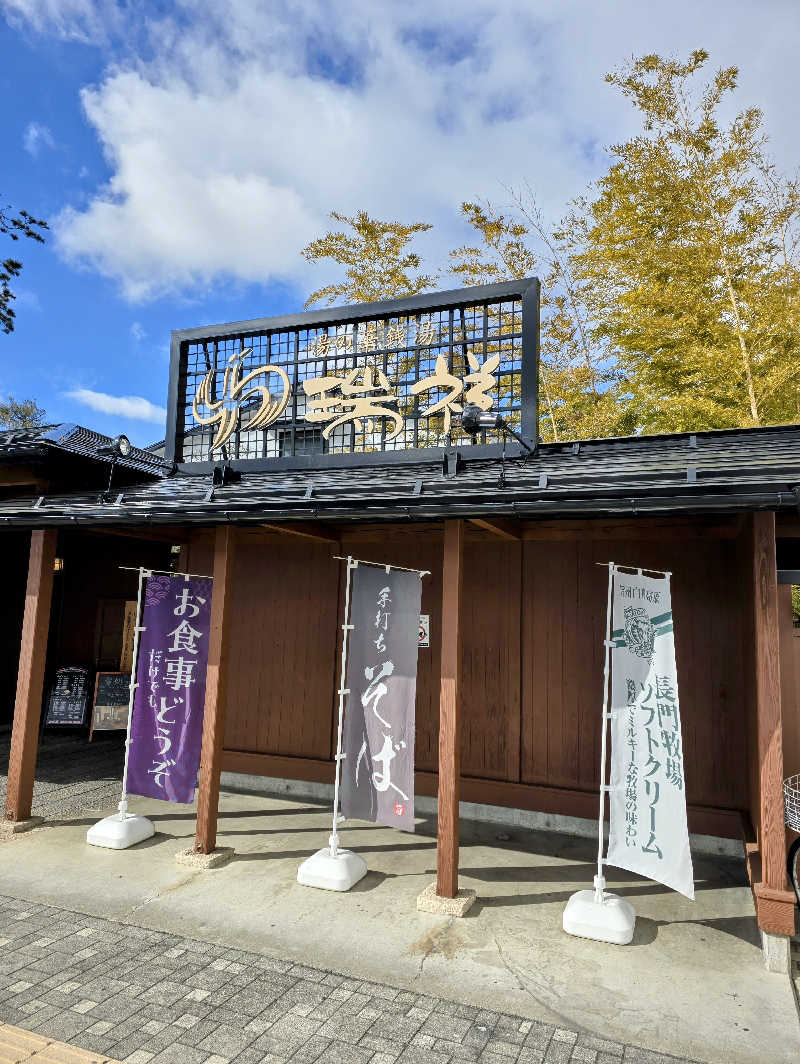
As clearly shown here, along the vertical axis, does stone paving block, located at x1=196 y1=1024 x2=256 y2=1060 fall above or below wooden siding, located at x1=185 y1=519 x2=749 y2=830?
below

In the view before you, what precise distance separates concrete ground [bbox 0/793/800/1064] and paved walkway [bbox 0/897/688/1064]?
106mm

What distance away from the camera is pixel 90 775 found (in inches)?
367

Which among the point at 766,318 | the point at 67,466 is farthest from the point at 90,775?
the point at 766,318

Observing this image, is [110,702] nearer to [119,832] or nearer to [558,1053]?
[119,832]

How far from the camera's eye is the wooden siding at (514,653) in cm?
676

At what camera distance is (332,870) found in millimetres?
5801

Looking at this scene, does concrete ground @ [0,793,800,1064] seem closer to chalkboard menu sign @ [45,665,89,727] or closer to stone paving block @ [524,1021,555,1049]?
stone paving block @ [524,1021,555,1049]

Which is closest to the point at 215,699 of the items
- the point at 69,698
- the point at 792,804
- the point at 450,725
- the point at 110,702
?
the point at 450,725

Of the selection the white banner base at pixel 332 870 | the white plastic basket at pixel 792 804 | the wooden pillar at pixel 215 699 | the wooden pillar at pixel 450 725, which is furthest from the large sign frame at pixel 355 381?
the white banner base at pixel 332 870

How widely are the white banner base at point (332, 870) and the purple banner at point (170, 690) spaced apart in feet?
4.62

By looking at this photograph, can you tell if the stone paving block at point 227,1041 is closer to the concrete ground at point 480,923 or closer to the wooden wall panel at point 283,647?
the concrete ground at point 480,923

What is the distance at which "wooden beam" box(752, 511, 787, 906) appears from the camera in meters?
4.61

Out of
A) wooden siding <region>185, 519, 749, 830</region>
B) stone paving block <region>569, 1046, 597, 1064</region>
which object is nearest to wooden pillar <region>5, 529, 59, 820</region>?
wooden siding <region>185, 519, 749, 830</region>

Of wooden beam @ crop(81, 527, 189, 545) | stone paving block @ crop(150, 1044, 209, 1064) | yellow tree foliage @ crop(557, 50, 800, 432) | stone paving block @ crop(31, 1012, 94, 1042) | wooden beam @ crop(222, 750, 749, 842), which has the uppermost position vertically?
yellow tree foliage @ crop(557, 50, 800, 432)
